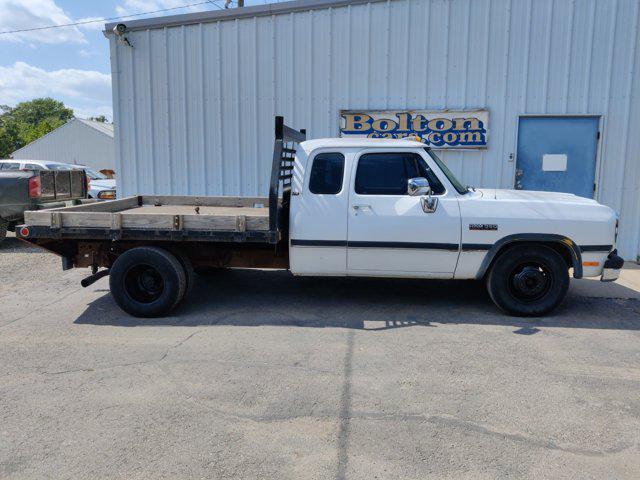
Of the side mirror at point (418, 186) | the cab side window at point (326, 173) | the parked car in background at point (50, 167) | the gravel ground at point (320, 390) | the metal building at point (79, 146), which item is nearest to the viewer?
the gravel ground at point (320, 390)

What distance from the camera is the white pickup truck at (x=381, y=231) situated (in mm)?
5754

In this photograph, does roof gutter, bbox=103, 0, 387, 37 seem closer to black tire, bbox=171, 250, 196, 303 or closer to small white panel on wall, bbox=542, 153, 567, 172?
small white panel on wall, bbox=542, 153, 567, 172

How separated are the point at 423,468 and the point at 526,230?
11.1 ft

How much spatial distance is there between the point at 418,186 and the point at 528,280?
1654 millimetres

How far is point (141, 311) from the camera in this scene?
5.97 m

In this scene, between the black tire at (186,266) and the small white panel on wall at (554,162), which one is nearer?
the black tire at (186,266)

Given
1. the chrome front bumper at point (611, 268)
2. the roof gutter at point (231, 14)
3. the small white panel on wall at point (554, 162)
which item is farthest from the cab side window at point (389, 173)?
the roof gutter at point (231, 14)

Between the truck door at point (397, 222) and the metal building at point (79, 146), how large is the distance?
1519 inches

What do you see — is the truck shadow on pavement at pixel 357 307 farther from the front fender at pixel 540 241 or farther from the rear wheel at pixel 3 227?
the rear wheel at pixel 3 227

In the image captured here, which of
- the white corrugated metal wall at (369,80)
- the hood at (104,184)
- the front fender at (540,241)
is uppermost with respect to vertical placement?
the white corrugated metal wall at (369,80)

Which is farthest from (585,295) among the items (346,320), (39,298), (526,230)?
(39,298)

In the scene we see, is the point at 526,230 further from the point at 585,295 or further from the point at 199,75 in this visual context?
the point at 199,75

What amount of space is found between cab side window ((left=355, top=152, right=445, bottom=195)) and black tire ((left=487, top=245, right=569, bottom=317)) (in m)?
1.14

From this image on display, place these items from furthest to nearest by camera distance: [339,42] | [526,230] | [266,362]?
[339,42]
[526,230]
[266,362]
